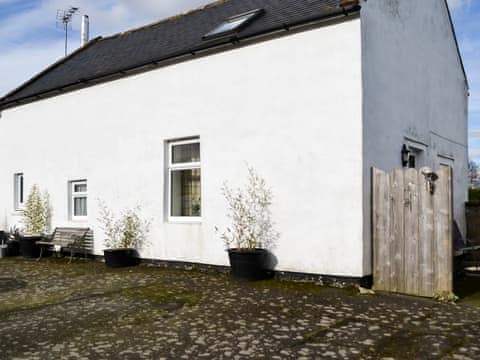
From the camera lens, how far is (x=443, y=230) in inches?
243

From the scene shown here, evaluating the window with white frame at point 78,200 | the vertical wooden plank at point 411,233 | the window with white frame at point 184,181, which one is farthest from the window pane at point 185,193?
the vertical wooden plank at point 411,233

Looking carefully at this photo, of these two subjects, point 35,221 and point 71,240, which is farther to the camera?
point 35,221

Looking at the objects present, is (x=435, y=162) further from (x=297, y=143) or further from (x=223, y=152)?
(x=223, y=152)

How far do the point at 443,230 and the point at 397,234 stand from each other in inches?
25.8

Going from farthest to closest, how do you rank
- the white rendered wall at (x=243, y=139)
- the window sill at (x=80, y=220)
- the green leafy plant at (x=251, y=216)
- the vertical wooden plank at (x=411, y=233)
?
1. the window sill at (x=80, y=220)
2. the green leafy plant at (x=251, y=216)
3. the white rendered wall at (x=243, y=139)
4. the vertical wooden plank at (x=411, y=233)

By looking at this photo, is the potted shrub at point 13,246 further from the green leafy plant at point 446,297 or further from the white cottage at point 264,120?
the green leafy plant at point 446,297

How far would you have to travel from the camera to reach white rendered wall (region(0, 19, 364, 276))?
23.1ft

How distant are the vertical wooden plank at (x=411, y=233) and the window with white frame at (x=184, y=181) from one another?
4030 millimetres

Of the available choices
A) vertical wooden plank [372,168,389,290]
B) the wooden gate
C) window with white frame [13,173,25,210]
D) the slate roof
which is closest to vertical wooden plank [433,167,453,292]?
the wooden gate

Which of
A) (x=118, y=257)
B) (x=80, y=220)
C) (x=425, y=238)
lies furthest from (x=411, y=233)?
(x=80, y=220)

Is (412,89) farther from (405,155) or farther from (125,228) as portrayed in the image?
(125,228)

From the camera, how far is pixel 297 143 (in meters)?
7.54

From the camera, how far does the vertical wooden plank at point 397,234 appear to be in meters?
6.54

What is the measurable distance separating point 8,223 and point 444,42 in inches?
503
